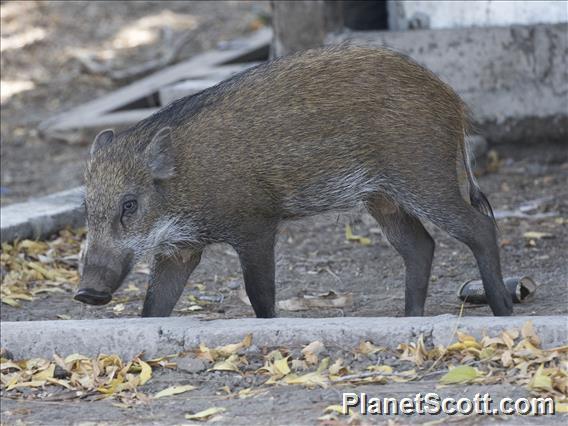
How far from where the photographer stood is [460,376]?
4445mm

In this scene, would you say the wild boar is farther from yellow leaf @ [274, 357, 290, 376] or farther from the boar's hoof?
yellow leaf @ [274, 357, 290, 376]

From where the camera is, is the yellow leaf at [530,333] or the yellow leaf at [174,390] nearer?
the yellow leaf at [530,333]

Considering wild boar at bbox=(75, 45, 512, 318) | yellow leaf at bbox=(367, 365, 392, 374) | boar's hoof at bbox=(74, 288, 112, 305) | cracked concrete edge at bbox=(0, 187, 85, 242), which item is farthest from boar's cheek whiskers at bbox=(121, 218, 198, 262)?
cracked concrete edge at bbox=(0, 187, 85, 242)

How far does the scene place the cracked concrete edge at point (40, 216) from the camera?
7.32m

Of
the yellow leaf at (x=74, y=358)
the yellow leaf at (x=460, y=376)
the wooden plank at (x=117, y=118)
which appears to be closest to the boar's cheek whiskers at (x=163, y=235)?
the yellow leaf at (x=74, y=358)

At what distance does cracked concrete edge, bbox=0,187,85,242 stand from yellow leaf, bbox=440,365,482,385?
3.29 metres

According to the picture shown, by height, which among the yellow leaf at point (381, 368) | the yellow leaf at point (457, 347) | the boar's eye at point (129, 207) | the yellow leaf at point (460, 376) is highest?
the boar's eye at point (129, 207)

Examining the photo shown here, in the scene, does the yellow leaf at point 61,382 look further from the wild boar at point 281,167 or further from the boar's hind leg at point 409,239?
the boar's hind leg at point 409,239

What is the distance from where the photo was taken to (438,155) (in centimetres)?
540

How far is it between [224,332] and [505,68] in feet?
13.5

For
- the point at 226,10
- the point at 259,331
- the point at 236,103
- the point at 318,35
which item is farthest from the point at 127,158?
the point at 226,10

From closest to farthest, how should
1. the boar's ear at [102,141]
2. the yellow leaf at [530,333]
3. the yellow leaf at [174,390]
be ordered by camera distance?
the yellow leaf at [530,333] → the yellow leaf at [174,390] → the boar's ear at [102,141]

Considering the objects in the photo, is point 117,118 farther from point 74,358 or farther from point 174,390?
point 174,390

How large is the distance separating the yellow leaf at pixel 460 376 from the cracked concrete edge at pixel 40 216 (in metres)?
3.29
